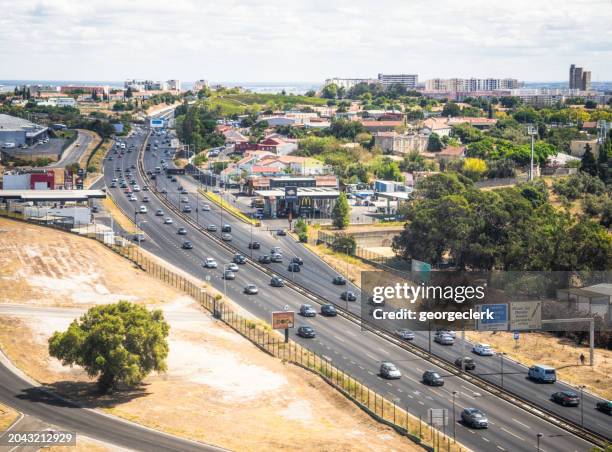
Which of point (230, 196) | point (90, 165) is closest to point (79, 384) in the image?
point (230, 196)

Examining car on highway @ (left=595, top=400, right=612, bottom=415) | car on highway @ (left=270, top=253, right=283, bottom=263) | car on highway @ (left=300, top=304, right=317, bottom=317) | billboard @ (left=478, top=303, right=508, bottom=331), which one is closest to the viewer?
car on highway @ (left=595, top=400, right=612, bottom=415)

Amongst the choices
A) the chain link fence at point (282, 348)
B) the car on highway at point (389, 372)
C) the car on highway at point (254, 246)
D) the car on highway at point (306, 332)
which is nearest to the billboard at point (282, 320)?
the chain link fence at point (282, 348)

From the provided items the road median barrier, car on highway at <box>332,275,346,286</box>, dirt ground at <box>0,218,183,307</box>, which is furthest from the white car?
the road median barrier

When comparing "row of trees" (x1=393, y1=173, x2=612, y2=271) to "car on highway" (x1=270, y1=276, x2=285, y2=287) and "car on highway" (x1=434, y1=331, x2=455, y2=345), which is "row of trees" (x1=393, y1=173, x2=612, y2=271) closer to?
"car on highway" (x1=270, y1=276, x2=285, y2=287)

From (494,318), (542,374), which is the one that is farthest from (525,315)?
(542,374)

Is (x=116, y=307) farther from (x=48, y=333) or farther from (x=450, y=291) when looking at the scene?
(x=450, y=291)

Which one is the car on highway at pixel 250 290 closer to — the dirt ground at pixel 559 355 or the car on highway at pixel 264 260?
the car on highway at pixel 264 260
